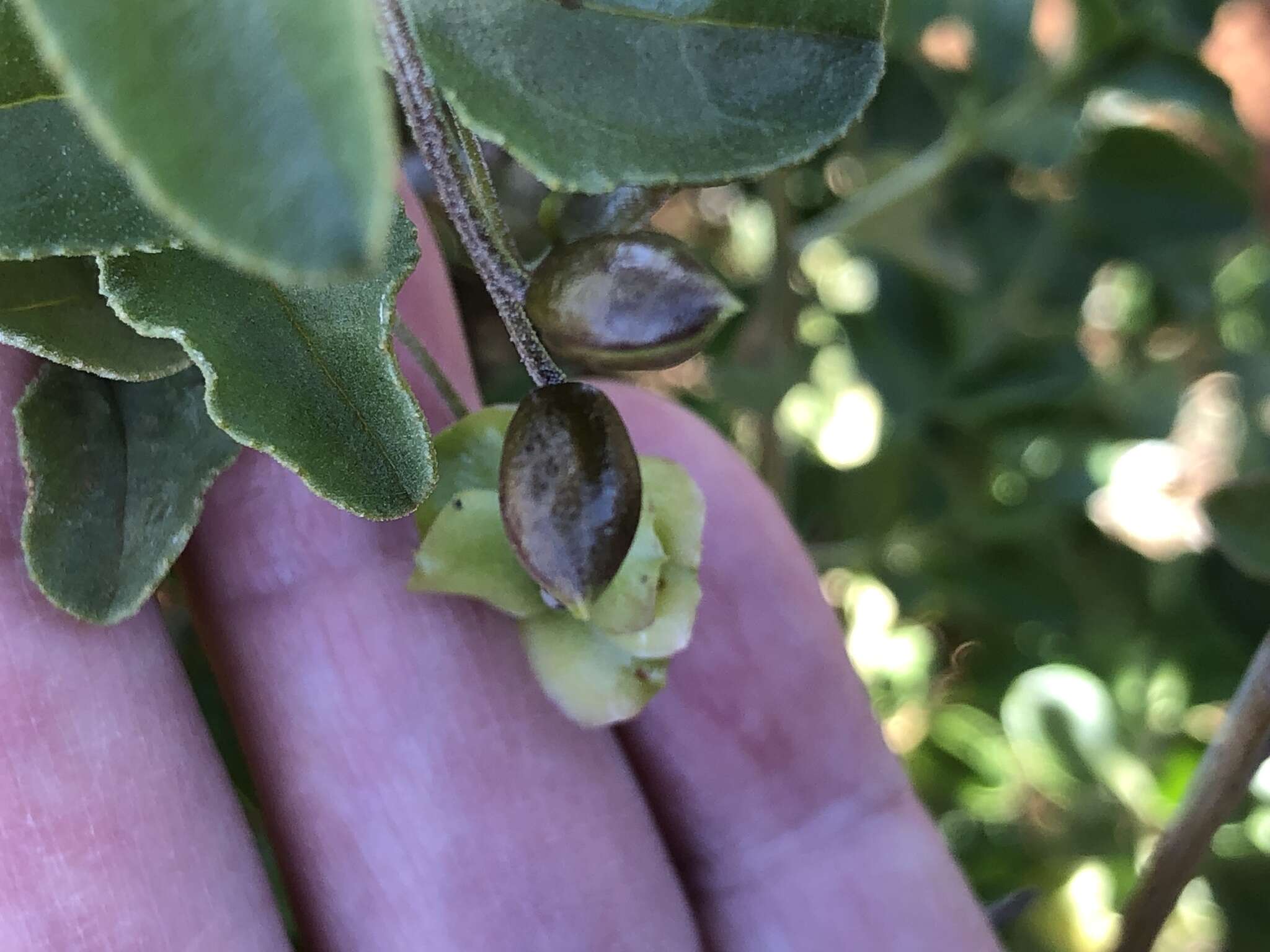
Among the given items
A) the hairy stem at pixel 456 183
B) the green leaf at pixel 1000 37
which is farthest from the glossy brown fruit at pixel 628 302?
the green leaf at pixel 1000 37

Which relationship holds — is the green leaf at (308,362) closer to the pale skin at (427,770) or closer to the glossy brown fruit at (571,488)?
the glossy brown fruit at (571,488)

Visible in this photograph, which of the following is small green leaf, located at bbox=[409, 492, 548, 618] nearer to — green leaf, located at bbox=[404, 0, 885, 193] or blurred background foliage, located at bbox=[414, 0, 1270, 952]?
green leaf, located at bbox=[404, 0, 885, 193]

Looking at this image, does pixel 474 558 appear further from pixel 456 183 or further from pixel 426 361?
pixel 456 183

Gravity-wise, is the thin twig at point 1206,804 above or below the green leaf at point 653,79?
below

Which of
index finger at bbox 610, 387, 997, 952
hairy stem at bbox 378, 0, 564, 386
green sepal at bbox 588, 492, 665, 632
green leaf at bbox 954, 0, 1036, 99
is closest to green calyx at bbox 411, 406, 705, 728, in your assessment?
green sepal at bbox 588, 492, 665, 632

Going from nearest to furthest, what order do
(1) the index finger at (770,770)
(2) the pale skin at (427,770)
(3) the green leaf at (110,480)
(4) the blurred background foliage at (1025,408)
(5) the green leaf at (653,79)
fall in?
(5) the green leaf at (653,79)
(3) the green leaf at (110,480)
(2) the pale skin at (427,770)
(1) the index finger at (770,770)
(4) the blurred background foliage at (1025,408)

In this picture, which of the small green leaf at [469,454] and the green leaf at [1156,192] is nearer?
the small green leaf at [469,454]
